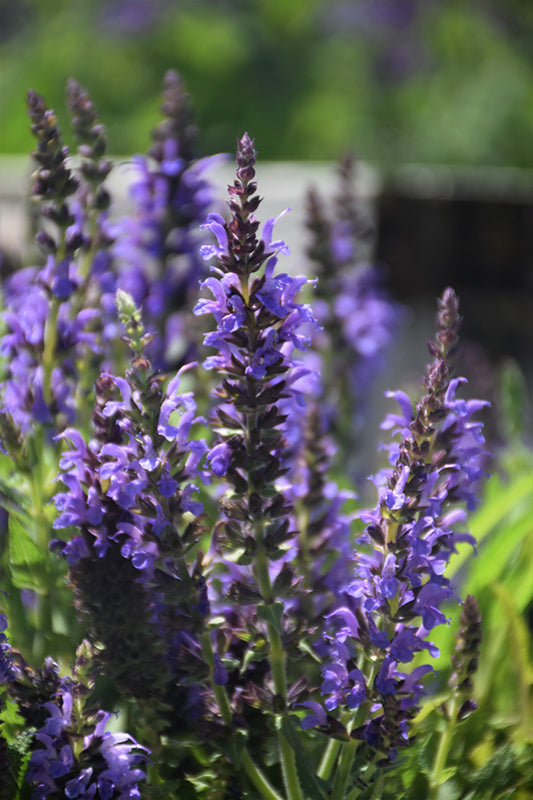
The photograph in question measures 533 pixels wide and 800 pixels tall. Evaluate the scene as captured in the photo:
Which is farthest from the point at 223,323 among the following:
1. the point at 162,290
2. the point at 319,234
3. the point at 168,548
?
the point at 319,234

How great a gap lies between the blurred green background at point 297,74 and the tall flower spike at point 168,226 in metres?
3.63

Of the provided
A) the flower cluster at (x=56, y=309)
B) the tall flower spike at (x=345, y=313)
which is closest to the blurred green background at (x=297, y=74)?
A: the tall flower spike at (x=345, y=313)

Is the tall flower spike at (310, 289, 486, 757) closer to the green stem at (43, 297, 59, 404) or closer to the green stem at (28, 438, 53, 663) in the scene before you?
the green stem at (28, 438, 53, 663)

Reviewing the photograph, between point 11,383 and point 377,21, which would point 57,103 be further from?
point 11,383

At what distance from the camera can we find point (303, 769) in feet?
2.52

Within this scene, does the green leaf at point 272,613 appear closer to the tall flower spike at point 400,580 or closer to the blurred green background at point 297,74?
the tall flower spike at point 400,580

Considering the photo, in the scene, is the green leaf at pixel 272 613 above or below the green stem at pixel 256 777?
above

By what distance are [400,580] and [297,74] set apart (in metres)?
5.58

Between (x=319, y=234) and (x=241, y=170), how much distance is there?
3.07 ft

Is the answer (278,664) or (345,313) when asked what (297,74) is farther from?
(278,664)

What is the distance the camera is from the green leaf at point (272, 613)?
2.48 feet

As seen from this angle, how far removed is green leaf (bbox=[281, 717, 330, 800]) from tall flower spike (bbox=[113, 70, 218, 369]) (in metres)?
0.65

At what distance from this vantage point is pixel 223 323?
72 cm

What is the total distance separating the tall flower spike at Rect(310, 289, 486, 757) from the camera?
0.73 metres
